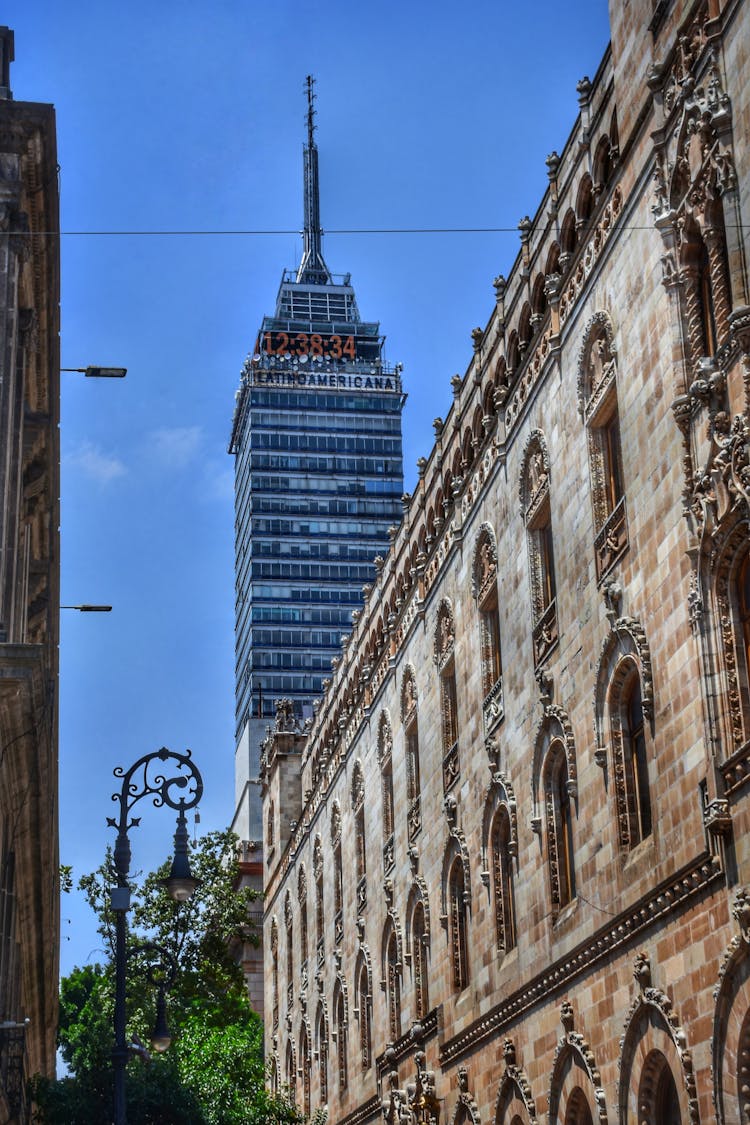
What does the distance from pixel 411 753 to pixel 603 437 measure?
1477 cm

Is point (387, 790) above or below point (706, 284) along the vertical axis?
below

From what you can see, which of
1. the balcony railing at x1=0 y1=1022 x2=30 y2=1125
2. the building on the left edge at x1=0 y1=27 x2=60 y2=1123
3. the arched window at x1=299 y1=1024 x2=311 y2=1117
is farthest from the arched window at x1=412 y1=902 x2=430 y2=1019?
the arched window at x1=299 y1=1024 x2=311 y2=1117

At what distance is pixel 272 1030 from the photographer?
59.1 metres

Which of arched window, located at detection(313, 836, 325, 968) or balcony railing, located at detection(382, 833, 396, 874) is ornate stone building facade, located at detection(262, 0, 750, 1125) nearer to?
balcony railing, located at detection(382, 833, 396, 874)

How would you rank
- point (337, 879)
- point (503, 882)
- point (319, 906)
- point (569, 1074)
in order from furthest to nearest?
1. point (319, 906)
2. point (337, 879)
3. point (503, 882)
4. point (569, 1074)

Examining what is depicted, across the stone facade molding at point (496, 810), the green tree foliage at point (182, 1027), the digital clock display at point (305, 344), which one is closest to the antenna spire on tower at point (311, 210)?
the digital clock display at point (305, 344)

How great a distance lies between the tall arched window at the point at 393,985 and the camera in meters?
39.1

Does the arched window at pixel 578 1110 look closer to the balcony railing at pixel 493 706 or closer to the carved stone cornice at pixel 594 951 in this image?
the carved stone cornice at pixel 594 951

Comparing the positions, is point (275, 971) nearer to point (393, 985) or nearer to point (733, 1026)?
point (393, 985)

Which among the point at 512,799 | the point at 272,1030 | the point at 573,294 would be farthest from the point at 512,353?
the point at 272,1030

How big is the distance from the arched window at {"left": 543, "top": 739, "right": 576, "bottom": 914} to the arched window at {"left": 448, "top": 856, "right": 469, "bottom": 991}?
5610 millimetres

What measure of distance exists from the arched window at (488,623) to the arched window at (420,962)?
6.90 metres

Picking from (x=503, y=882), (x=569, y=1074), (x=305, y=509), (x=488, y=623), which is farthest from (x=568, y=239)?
(x=305, y=509)

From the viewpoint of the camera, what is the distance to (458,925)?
110 feet
